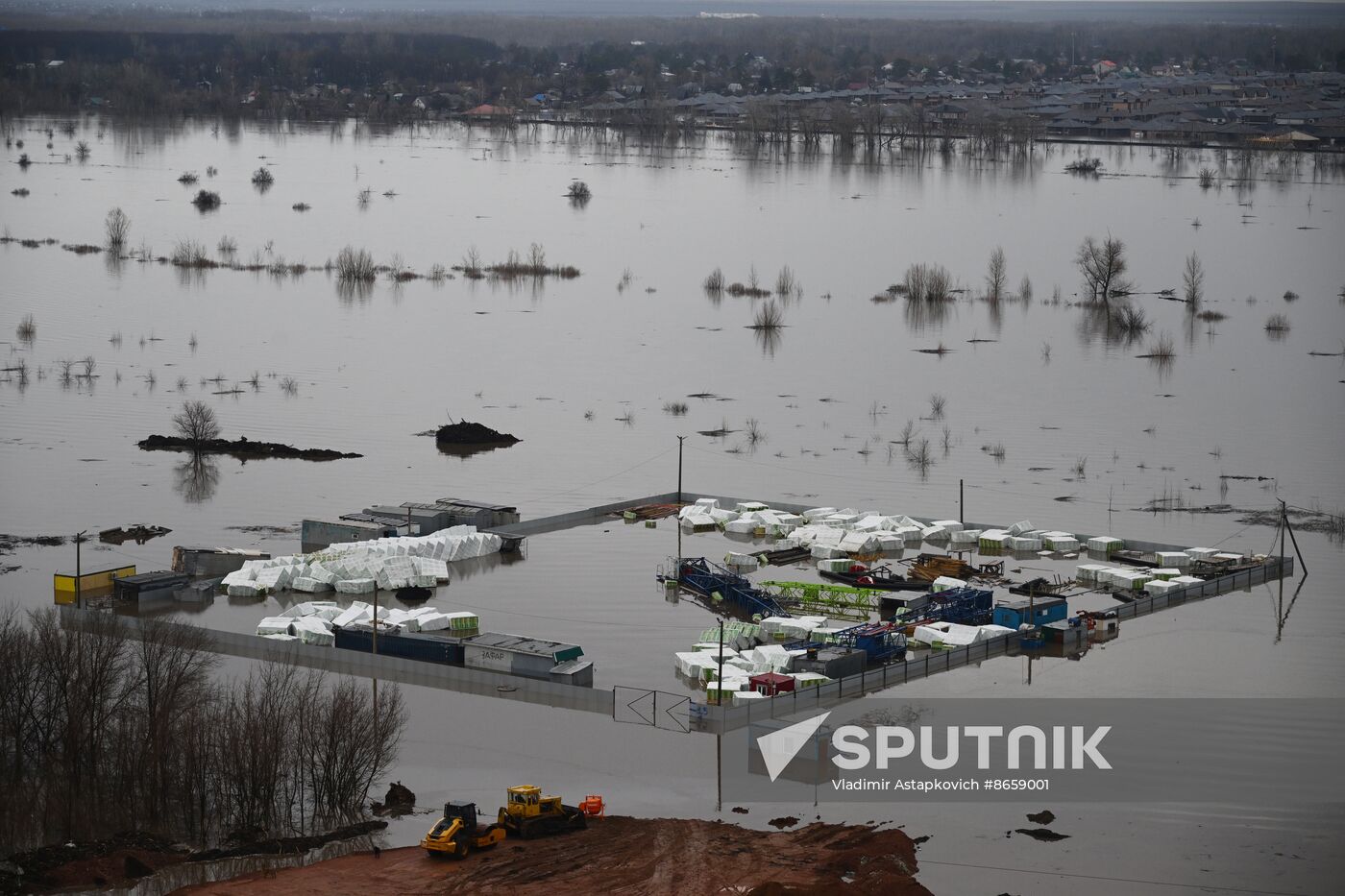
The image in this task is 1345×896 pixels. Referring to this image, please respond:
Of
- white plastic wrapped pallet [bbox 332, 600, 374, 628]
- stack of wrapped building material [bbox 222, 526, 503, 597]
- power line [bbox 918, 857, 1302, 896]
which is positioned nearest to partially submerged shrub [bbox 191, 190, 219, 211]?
stack of wrapped building material [bbox 222, 526, 503, 597]

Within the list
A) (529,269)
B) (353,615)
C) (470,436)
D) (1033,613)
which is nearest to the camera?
(353,615)

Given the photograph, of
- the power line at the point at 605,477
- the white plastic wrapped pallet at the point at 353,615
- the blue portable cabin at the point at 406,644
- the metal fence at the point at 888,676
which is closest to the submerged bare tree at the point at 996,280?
the power line at the point at 605,477

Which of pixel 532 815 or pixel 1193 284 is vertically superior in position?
pixel 1193 284

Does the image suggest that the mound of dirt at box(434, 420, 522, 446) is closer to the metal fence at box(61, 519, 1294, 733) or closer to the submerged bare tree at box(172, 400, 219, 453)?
the submerged bare tree at box(172, 400, 219, 453)

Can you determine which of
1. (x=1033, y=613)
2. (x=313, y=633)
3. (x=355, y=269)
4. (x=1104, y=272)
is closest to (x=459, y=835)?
(x=313, y=633)

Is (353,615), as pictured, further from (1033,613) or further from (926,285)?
(926,285)

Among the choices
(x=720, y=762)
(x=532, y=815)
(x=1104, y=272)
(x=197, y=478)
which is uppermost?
(x=1104, y=272)

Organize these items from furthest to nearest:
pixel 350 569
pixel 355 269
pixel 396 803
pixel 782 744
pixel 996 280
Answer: pixel 355 269 < pixel 996 280 < pixel 350 569 < pixel 782 744 < pixel 396 803

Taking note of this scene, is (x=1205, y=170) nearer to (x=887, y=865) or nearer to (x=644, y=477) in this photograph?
(x=644, y=477)

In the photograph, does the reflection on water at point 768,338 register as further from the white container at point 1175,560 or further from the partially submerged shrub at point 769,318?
the white container at point 1175,560
